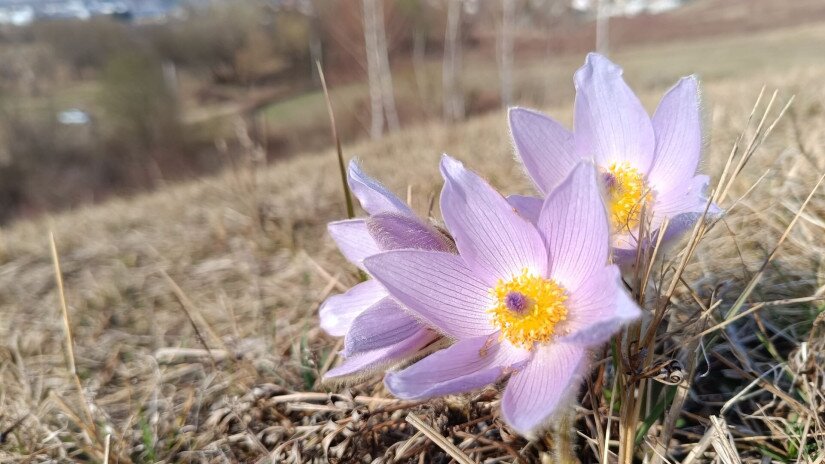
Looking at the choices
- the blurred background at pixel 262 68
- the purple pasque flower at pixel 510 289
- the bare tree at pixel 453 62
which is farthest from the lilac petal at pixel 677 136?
the blurred background at pixel 262 68

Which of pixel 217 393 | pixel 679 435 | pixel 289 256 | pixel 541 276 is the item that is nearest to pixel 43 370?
pixel 217 393

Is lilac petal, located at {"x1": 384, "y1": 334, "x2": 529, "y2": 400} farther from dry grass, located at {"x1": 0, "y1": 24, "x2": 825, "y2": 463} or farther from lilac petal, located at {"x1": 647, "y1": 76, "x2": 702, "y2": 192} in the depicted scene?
lilac petal, located at {"x1": 647, "y1": 76, "x2": 702, "y2": 192}

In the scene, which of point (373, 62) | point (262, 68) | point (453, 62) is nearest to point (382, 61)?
point (373, 62)

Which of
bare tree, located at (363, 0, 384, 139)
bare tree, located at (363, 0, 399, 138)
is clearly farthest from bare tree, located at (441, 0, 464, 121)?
bare tree, located at (363, 0, 384, 139)

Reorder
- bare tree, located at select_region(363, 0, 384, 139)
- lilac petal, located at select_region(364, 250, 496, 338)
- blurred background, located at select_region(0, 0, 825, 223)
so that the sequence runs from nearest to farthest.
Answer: lilac petal, located at select_region(364, 250, 496, 338) < bare tree, located at select_region(363, 0, 384, 139) < blurred background, located at select_region(0, 0, 825, 223)

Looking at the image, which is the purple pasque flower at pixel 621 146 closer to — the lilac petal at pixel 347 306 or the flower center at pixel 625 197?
the flower center at pixel 625 197

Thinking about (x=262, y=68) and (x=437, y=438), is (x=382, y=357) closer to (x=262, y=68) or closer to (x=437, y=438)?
(x=437, y=438)
